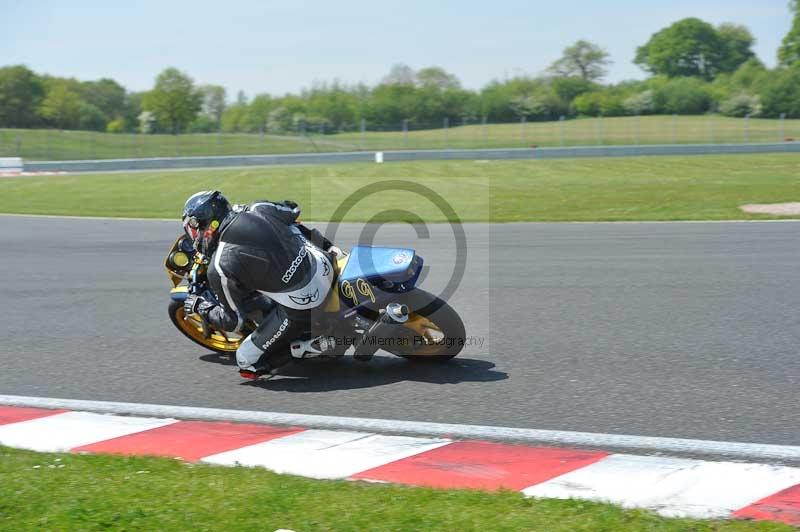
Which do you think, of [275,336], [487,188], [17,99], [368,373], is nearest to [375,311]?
[368,373]

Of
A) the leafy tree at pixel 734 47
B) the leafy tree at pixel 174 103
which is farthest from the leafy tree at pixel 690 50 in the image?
the leafy tree at pixel 174 103

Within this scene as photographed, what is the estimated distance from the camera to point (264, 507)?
156 inches

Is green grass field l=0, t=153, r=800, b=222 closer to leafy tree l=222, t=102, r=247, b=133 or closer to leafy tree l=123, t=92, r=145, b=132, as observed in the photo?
leafy tree l=222, t=102, r=247, b=133

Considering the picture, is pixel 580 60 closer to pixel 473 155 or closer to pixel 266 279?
pixel 473 155

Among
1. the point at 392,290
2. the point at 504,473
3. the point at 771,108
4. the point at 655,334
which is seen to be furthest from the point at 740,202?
the point at 771,108

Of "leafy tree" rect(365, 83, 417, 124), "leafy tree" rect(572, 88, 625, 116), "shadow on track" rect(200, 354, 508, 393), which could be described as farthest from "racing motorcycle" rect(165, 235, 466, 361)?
"leafy tree" rect(572, 88, 625, 116)

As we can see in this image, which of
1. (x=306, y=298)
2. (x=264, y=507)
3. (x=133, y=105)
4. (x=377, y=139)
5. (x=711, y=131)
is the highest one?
(x=133, y=105)

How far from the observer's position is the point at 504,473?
4500 millimetres

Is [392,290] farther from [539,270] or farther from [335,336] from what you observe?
[539,270]

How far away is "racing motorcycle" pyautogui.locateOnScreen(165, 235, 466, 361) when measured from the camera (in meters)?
6.36

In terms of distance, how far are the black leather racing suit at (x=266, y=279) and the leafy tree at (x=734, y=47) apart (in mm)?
121842

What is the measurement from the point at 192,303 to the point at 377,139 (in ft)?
138

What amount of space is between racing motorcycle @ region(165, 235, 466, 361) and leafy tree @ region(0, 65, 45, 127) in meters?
67.2

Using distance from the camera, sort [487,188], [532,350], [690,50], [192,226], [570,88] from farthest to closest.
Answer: [690,50]
[570,88]
[487,188]
[532,350]
[192,226]
